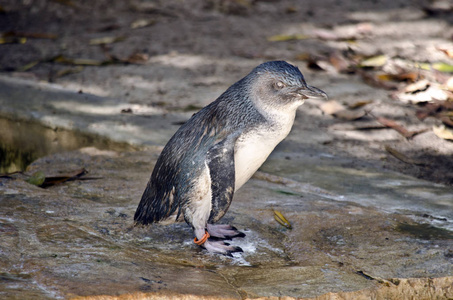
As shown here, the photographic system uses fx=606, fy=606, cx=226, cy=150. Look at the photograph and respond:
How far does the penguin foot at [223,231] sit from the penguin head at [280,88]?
0.71 m

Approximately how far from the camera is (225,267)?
2.90 metres

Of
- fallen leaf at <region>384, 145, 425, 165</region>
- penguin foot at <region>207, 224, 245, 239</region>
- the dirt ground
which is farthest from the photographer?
the dirt ground

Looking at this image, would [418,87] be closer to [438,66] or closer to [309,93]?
[438,66]

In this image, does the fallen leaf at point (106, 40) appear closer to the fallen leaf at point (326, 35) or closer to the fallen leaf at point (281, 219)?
the fallen leaf at point (326, 35)

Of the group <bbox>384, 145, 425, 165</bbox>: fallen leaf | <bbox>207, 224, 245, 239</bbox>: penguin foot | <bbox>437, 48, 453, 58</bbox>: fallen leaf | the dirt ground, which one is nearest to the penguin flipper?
<bbox>207, 224, 245, 239</bbox>: penguin foot

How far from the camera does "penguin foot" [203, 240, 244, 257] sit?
3027 millimetres

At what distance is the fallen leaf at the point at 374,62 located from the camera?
21.5ft

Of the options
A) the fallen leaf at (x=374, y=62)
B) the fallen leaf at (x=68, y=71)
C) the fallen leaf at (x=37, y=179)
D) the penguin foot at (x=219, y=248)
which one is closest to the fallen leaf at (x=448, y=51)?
the fallen leaf at (x=374, y=62)

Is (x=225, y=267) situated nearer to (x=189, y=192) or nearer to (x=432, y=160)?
(x=189, y=192)

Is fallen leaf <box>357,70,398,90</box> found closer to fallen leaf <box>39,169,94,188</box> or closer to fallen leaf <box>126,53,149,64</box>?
fallen leaf <box>126,53,149,64</box>

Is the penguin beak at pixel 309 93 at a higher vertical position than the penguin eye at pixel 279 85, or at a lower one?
lower

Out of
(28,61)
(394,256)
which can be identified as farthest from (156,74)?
(394,256)

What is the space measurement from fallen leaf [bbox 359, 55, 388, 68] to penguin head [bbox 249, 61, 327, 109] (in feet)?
12.2

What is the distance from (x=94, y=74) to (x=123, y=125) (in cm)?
165
